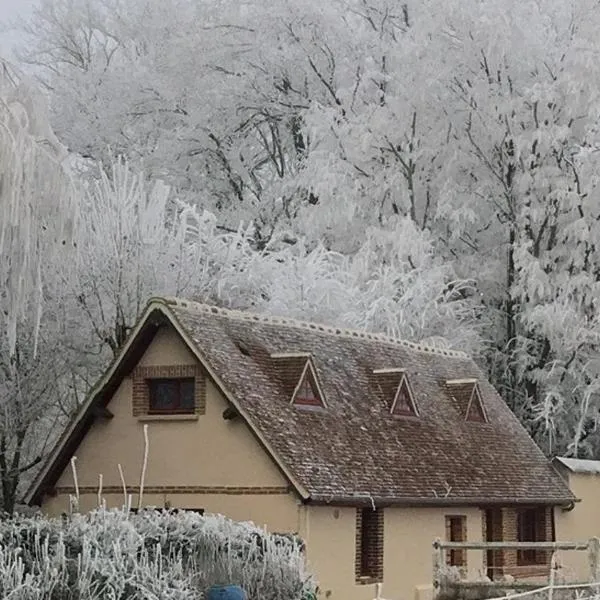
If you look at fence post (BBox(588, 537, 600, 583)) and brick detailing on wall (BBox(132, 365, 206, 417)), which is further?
brick detailing on wall (BBox(132, 365, 206, 417))

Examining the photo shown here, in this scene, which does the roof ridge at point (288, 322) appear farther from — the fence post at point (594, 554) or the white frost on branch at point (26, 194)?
the fence post at point (594, 554)

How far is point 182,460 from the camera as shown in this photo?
20.7 m

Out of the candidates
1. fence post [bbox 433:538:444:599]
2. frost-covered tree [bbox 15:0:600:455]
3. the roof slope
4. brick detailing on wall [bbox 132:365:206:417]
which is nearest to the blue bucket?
the roof slope

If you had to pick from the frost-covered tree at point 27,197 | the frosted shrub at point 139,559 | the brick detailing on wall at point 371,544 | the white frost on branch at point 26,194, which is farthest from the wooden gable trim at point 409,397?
the white frost on branch at point 26,194

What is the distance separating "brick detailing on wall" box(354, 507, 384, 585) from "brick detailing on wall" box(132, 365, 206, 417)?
315cm

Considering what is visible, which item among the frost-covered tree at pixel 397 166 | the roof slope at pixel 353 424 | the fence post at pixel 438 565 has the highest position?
the frost-covered tree at pixel 397 166

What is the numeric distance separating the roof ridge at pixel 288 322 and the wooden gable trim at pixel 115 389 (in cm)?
33

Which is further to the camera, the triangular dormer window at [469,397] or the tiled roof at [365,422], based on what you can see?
the triangular dormer window at [469,397]

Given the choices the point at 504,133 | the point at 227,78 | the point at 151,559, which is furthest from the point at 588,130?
the point at 151,559

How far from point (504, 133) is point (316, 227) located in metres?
5.33

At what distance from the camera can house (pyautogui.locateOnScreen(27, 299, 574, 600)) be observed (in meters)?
19.8

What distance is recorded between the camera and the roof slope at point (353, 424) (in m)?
20.0

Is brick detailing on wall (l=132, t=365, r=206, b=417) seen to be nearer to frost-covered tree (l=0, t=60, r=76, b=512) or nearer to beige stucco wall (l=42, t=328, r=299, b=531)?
beige stucco wall (l=42, t=328, r=299, b=531)

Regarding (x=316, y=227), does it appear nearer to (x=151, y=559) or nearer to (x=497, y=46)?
(x=497, y=46)
